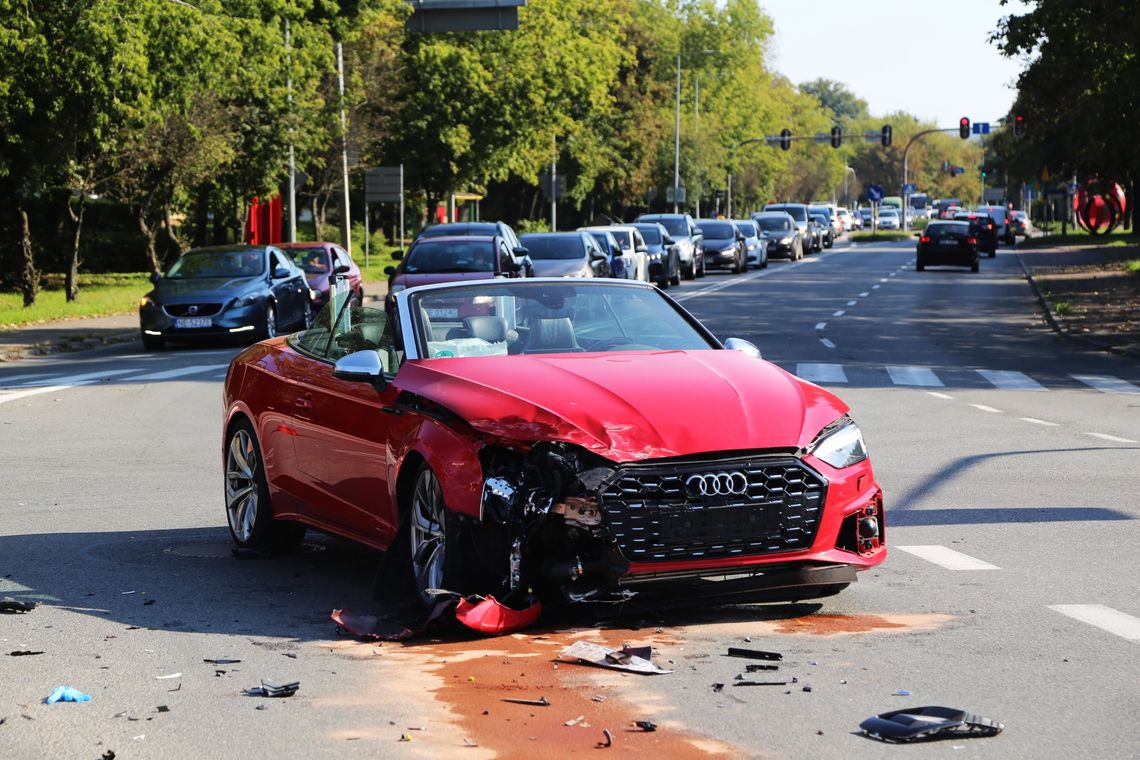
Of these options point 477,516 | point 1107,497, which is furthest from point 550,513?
point 1107,497

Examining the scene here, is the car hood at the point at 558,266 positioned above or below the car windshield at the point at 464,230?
below

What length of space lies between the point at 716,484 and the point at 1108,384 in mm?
15844

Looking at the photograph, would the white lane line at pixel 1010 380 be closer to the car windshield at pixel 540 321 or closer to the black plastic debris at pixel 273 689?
the car windshield at pixel 540 321

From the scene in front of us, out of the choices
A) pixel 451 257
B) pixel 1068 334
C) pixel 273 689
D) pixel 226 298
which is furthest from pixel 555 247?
pixel 273 689

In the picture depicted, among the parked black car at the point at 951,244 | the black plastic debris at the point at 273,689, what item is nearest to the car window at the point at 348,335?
the black plastic debris at the point at 273,689

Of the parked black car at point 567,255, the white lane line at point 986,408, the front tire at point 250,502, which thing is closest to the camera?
the front tire at point 250,502

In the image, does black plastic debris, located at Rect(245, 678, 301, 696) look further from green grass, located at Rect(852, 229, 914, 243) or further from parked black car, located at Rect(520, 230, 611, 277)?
green grass, located at Rect(852, 229, 914, 243)

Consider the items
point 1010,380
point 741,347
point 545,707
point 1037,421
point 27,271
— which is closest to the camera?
point 545,707

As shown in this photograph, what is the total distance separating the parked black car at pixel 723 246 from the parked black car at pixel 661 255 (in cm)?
648

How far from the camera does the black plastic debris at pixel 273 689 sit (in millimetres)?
6176

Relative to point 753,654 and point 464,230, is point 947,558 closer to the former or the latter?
point 753,654

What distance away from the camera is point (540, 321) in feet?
27.3

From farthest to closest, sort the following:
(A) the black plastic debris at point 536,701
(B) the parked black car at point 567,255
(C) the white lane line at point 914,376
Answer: (B) the parked black car at point 567,255, (C) the white lane line at point 914,376, (A) the black plastic debris at point 536,701

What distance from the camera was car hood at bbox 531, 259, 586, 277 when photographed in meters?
34.6
